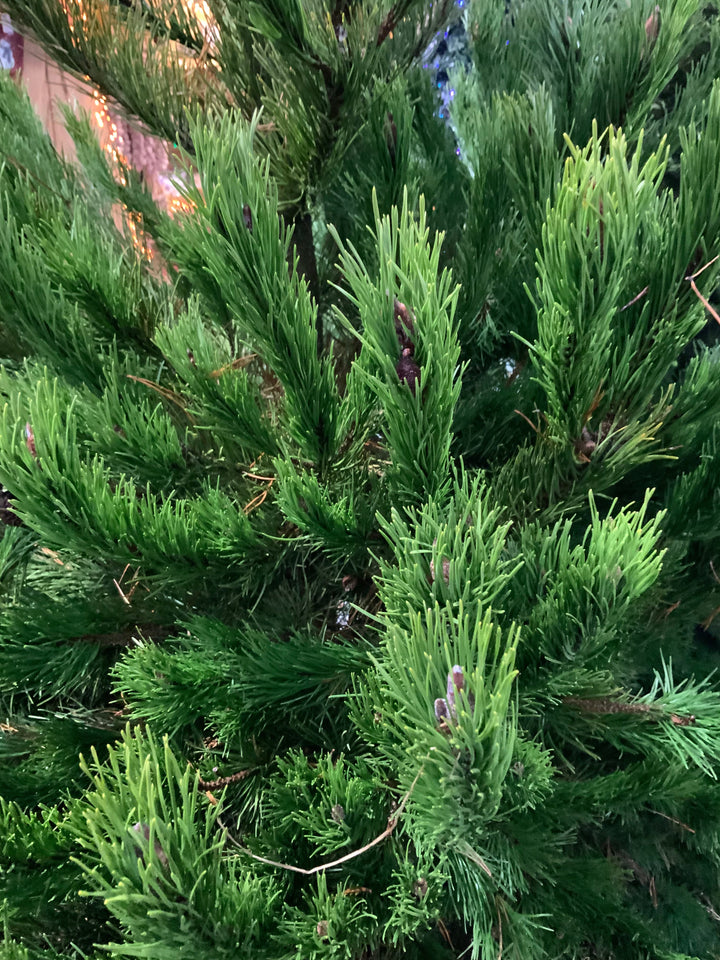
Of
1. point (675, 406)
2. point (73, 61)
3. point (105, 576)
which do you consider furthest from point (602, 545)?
point (73, 61)

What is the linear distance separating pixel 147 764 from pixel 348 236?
0.48 meters

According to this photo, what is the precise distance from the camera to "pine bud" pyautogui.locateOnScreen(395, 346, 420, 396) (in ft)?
1.02

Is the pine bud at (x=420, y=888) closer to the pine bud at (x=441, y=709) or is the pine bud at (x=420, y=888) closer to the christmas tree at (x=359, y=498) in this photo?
the christmas tree at (x=359, y=498)

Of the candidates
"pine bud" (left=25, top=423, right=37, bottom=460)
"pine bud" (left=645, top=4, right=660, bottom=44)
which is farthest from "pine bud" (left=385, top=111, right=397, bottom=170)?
"pine bud" (left=25, top=423, right=37, bottom=460)

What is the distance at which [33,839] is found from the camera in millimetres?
323

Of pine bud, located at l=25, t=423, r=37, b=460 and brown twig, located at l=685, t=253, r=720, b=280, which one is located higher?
brown twig, located at l=685, t=253, r=720, b=280

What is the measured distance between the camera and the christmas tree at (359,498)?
296mm

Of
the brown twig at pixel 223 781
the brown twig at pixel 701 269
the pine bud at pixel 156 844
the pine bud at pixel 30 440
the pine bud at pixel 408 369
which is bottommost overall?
the brown twig at pixel 223 781

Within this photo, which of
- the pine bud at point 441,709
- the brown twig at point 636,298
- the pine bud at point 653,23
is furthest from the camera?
the pine bud at point 653,23

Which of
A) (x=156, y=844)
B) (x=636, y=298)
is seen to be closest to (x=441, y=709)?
(x=156, y=844)

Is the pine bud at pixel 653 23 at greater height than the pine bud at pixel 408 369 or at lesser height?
greater

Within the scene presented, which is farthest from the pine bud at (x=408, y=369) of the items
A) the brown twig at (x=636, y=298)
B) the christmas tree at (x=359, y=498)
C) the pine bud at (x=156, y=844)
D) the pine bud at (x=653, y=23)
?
the pine bud at (x=653, y=23)

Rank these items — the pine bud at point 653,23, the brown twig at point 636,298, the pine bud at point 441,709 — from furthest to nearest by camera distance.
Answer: the pine bud at point 653,23 → the brown twig at point 636,298 → the pine bud at point 441,709

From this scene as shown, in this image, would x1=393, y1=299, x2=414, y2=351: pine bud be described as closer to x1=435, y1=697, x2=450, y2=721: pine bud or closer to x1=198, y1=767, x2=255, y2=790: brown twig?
x1=435, y1=697, x2=450, y2=721: pine bud
